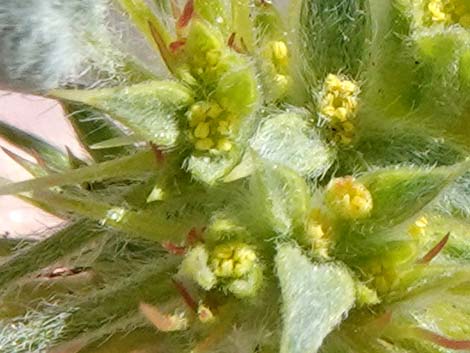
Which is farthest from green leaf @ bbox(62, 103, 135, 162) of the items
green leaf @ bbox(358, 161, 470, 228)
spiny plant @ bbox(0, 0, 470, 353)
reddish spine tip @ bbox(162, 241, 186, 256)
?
green leaf @ bbox(358, 161, 470, 228)

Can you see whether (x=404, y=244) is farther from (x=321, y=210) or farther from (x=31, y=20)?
(x=31, y=20)

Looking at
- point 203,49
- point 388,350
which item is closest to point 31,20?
point 203,49

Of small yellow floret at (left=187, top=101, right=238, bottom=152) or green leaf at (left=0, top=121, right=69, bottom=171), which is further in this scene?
green leaf at (left=0, top=121, right=69, bottom=171)

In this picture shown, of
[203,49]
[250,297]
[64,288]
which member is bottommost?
[64,288]

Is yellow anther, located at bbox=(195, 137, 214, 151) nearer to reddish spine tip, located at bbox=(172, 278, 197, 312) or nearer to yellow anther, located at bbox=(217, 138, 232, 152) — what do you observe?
yellow anther, located at bbox=(217, 138, 232, 152)

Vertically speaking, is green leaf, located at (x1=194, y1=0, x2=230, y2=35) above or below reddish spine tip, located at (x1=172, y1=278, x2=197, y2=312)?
above

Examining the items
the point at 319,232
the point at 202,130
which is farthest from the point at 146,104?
the point at 319,232
